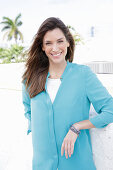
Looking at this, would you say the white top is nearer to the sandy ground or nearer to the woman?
the woman

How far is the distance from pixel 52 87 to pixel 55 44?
282 mm

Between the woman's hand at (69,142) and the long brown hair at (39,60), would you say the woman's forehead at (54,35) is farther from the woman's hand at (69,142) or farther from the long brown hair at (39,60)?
the woman's hand at (69,142)

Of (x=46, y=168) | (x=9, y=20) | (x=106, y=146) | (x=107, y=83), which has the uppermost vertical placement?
(x=9, y=20)

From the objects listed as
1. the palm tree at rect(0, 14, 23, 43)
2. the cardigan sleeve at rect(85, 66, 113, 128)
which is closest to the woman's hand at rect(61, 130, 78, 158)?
the cardigan sleeve at rect(85, 66, 113, 128)

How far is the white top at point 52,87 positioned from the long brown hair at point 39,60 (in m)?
0.04

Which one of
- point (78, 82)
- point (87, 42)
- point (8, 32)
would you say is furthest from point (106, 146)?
point (8, 32)

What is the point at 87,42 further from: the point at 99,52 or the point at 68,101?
the point at 68,101

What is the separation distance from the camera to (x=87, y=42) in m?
9.36

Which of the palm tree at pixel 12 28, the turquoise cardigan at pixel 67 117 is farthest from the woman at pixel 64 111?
the palm tree at pixel 12 28

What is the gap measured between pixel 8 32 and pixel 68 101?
128ft

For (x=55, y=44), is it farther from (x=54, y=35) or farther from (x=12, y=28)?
(x=12, y=28)

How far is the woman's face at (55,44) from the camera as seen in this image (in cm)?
111

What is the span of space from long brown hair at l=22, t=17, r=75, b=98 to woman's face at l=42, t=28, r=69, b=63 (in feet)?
0.12

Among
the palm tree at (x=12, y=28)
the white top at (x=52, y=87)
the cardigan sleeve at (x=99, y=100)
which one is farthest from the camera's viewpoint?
the palm tree at (x=12, y=28)
